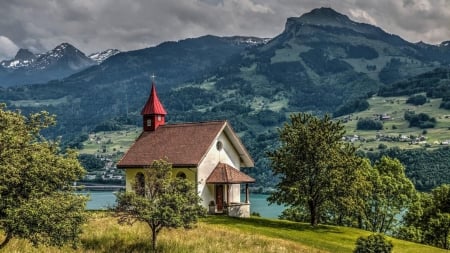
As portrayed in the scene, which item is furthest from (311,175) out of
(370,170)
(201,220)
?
(370,170)

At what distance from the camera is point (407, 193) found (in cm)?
5925

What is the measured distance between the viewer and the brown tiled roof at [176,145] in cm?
4875

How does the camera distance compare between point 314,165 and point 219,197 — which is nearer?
point 314,165

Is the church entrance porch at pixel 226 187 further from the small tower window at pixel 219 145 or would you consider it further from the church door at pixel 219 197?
the small tower window at pixel 219 145

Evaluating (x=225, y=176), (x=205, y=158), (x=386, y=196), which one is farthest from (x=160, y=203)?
(x=386, y=196)

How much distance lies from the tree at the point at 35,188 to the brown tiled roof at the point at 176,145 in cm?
2518

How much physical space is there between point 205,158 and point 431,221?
→ 22.9 m

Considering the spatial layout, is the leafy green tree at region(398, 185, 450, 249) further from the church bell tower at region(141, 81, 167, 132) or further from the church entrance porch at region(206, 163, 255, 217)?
the church bell tower at region(141, 81, 167, 132)

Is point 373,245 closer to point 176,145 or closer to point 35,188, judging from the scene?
point 35,188

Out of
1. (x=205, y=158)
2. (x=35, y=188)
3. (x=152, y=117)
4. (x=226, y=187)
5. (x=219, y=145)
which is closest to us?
(x=35, y=188)

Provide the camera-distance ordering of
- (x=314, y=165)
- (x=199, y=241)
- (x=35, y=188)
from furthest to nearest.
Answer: (x=314, y=165) < (x=199, y=241) < (x=35, y=188)

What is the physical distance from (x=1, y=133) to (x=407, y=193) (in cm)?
4756

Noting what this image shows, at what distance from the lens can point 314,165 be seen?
1750 inches

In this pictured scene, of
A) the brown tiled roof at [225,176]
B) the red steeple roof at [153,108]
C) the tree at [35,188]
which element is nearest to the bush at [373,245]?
the tree at [35,188]
